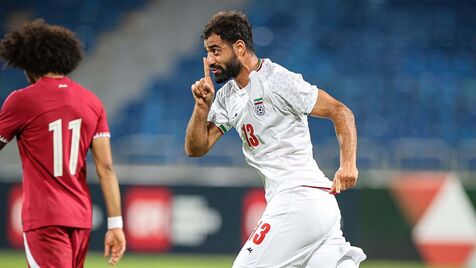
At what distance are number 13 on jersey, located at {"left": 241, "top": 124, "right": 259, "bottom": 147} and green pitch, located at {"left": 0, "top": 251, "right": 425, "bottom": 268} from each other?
18.7 ft

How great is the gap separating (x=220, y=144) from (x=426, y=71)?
456 centimetres

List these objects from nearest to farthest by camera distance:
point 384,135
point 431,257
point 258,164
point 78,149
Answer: point 78,149, point 258,164, point 431,257, point 384,135

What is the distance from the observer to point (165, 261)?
1095 centimetres

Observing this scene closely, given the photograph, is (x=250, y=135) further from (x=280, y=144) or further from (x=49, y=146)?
(x=49, y=146)

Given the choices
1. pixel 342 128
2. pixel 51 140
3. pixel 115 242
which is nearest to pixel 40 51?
pixel 51 140

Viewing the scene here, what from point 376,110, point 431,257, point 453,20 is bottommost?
point 431,257

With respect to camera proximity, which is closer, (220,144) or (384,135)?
(220,144)

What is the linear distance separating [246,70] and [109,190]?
1041 millimetres

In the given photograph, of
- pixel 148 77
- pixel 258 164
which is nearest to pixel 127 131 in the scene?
pixel 148 77

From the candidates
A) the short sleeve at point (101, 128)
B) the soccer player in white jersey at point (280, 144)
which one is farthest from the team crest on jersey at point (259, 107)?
the short sleeve at point (101, 128)

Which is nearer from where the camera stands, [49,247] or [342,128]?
[49,247]

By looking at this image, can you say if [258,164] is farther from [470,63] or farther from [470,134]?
[470,63]

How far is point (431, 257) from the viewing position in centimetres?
1064

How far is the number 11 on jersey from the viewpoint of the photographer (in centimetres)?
452
